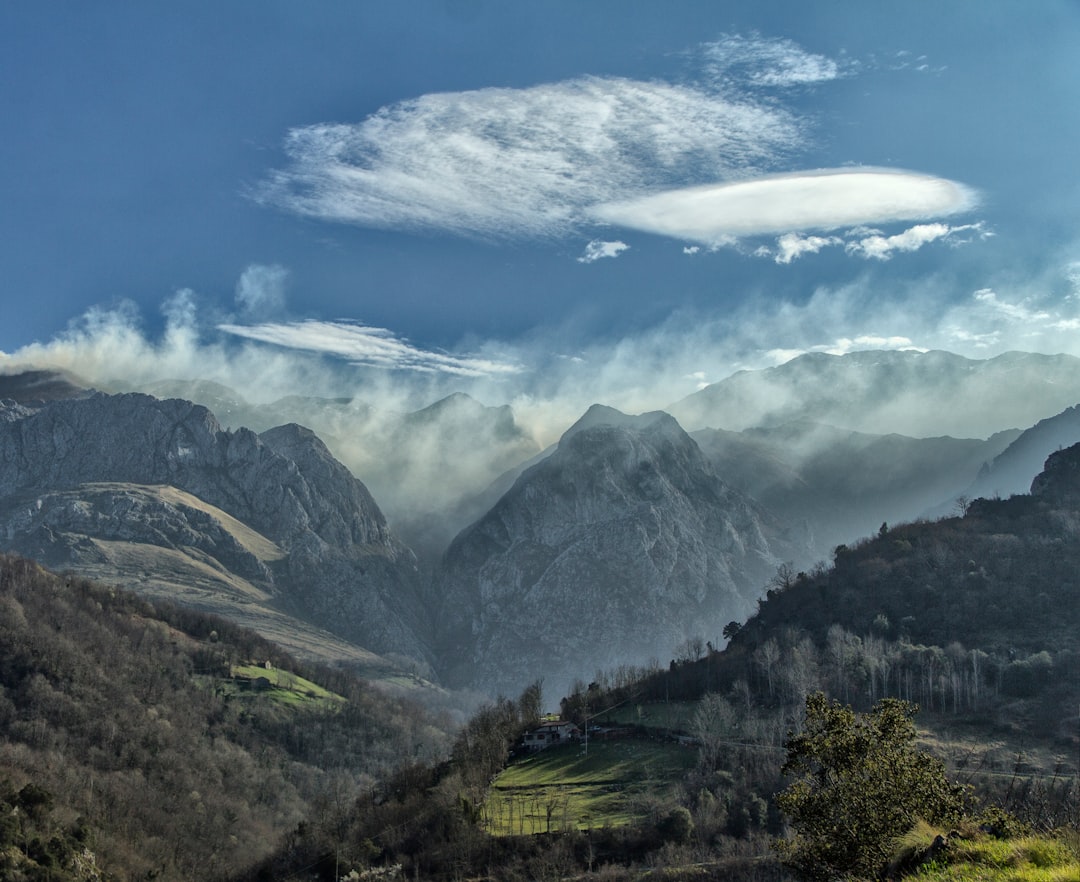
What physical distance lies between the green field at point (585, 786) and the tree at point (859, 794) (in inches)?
4116

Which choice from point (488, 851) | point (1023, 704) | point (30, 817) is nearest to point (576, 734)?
point (488, 851)

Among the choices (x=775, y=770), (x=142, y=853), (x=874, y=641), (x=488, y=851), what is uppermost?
(x=874, y=641)

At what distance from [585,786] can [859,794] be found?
5003 inches

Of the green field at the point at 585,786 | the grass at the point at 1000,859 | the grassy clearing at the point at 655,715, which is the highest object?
the grass at the point at 1000,859

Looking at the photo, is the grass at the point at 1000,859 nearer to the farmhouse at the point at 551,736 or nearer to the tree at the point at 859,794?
the tree at the point at 859,794

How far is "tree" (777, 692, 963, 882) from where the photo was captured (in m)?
34.6

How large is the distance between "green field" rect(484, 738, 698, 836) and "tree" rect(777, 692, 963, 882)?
104550 millimetres

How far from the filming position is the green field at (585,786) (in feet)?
454

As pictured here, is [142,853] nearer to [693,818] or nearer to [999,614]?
[693,818]

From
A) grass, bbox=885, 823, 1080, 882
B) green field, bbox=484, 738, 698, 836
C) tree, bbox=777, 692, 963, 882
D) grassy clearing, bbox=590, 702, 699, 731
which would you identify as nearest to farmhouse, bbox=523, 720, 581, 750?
grassy clearing, bbox=590, 702, 699, 731

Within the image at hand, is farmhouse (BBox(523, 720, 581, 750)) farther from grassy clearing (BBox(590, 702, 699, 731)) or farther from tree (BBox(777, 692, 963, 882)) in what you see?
tree (BBox(777, 692, 963, 882))

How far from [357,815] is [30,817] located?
57787 mm

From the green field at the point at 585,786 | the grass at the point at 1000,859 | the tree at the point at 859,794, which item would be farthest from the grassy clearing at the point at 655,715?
the grass at the point at 1000,859

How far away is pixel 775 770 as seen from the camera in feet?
456
